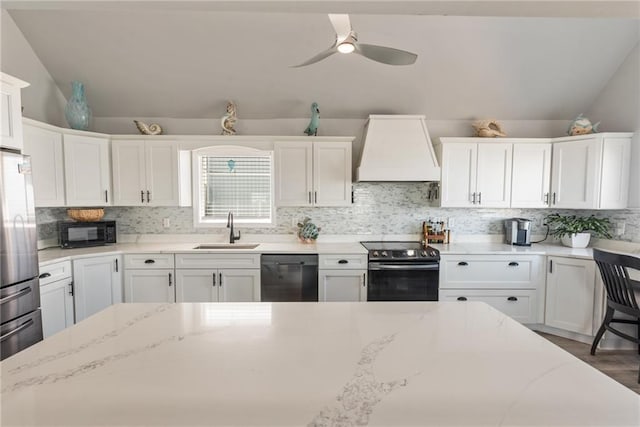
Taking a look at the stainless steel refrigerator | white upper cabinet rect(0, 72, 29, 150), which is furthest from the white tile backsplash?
white upper cabinet rect(0, 72, 29, 150)

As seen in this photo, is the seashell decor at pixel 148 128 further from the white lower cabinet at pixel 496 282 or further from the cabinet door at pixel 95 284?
the white lower cabinet at pixel 496 282

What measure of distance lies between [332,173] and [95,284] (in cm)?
265

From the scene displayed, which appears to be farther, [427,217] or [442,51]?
[427,217]

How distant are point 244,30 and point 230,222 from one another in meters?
2.03

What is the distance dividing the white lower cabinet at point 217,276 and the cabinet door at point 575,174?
11.2ft

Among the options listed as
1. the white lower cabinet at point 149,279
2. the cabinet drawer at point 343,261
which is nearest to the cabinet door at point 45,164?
the white lower cabinet at point 149,279

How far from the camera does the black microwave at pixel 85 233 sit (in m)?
3.19

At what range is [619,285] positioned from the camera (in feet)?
8.59

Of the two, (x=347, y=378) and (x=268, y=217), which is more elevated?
(x=268, y=217)

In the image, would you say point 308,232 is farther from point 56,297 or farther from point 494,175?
point 56,297

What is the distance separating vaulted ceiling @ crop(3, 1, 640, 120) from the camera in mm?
2906

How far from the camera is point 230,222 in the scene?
3.76 m

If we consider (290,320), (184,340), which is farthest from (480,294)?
(184,340)

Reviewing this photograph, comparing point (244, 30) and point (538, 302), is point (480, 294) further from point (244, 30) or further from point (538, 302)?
point (244, 30)
